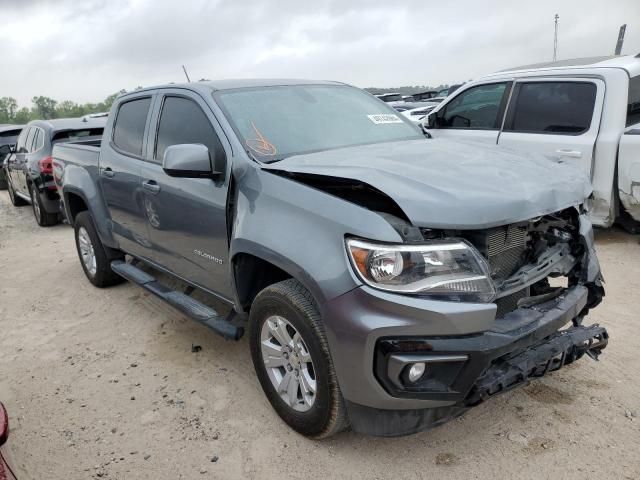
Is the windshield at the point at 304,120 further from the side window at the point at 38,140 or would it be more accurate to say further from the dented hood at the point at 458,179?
the side window at the point at 38,140

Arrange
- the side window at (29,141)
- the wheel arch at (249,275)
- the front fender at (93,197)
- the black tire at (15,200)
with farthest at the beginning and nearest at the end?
the black tire at (15,200)
the side window at (29,141)
the front fender at (93,197)
the wheel arch at (249,275)

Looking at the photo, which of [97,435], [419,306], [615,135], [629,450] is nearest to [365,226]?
[419,306]

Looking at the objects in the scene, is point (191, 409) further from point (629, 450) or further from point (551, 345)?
A: point (629, 450)

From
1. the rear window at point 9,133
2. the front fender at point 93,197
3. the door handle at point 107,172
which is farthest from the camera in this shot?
the rear window at point 9,133

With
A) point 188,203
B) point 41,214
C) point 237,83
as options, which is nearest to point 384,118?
point 237,83

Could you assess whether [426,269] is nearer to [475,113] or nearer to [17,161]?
[475,113]

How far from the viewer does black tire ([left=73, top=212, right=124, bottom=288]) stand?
5.14 m

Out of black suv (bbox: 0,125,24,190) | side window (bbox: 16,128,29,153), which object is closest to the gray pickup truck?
side window (bbox: 16,128,29,153)

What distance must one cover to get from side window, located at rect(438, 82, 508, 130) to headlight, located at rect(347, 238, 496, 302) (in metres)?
4.40

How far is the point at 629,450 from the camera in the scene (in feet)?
8.46

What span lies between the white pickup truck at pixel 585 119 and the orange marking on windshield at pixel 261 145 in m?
3.14

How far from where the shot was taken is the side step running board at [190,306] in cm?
323

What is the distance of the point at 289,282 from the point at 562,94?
4338 mm

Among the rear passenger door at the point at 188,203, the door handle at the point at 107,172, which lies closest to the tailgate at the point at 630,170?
the rear passenger door at the point at 188,203
